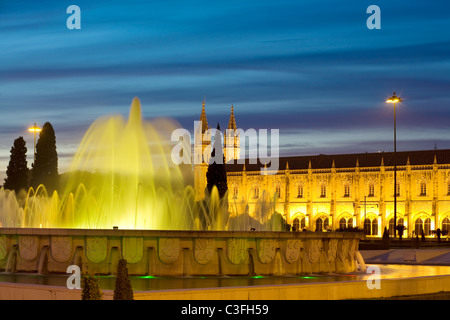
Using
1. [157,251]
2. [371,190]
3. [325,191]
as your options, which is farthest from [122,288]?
[325,191]

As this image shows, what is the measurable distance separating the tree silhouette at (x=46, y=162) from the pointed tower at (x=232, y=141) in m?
62.5

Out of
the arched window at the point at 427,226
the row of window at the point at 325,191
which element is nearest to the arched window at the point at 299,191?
the row of window at the point at 325,191

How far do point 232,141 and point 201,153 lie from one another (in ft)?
39.7

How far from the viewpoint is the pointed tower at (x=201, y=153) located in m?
98.4

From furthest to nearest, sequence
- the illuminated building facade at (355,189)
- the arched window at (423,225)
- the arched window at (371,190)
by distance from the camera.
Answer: the arched window at (371,190) → the illuminated building facade at (355,189) → the arched window at (423,225)

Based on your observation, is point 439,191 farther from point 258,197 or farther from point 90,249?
point 90,249

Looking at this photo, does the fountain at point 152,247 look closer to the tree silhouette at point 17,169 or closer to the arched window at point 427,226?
the tree silhouette at point 17,169

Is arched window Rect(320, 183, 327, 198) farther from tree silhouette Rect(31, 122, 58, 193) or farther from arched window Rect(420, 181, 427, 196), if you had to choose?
tree silhouette Rect(31, 122, 58, 193)

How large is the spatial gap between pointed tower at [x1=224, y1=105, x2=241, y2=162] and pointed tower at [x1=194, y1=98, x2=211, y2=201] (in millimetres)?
7028

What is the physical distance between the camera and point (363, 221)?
278 feet

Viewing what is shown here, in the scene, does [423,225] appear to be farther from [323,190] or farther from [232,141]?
[232,141]

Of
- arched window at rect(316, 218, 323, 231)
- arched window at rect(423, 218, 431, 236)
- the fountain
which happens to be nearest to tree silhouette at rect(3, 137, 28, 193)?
the fountain
